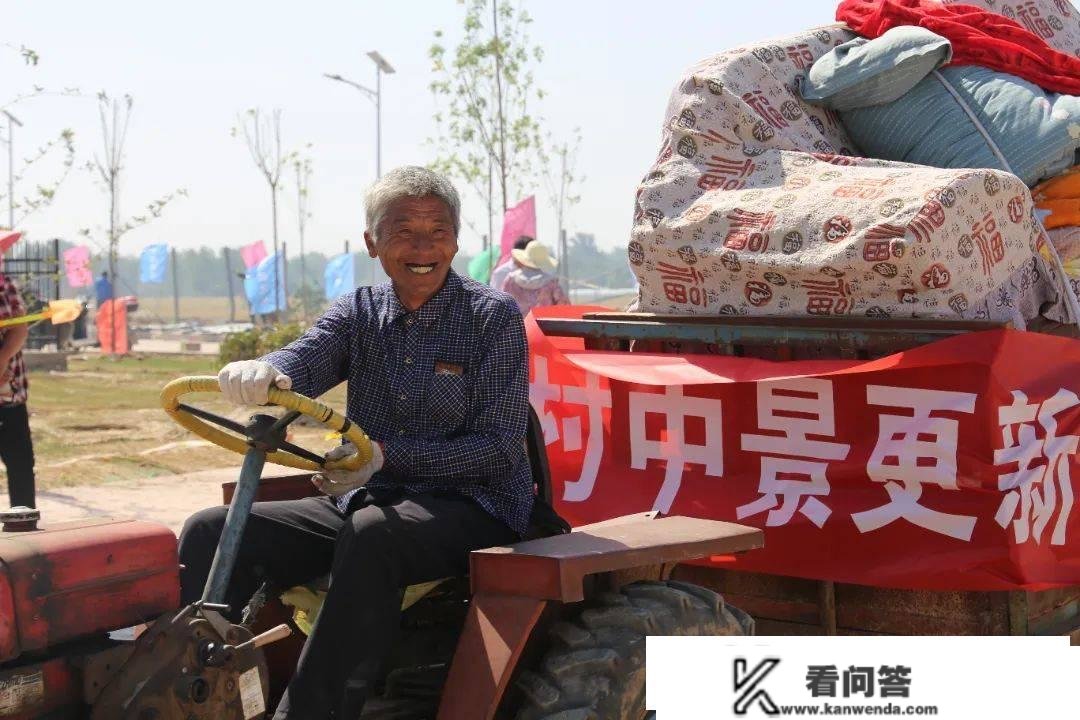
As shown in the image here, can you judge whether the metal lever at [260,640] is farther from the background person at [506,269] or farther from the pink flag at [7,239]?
the background person at [506,269]

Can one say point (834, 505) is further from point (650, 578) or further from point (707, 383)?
point (650, 578)

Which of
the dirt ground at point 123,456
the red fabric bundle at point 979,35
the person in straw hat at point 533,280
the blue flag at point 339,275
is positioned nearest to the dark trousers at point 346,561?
the red fabric bundle at point 979,35

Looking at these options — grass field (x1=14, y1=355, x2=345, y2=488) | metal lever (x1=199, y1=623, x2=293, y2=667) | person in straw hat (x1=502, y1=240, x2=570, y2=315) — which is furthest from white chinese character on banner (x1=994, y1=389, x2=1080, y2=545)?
person in straw hat (x1=502, y1=240, x2=570, y2=315)

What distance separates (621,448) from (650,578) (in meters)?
1.19

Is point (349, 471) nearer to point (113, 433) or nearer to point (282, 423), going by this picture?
point (282, 423)

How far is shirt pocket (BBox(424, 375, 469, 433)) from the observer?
341 cm

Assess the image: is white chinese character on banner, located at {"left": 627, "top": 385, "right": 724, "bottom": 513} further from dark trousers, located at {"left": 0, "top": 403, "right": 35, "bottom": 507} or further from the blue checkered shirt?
dark trousers, located at {"left": 0, "top": 403, "right": 35, "bottom": 507}

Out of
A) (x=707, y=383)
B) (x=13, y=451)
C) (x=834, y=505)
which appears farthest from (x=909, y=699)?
(x=13, y=451)

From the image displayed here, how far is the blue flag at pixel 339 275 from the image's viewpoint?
3262 cm

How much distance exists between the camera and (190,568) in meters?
3.30

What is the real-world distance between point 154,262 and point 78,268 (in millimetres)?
11387

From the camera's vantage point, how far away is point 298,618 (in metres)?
3.54

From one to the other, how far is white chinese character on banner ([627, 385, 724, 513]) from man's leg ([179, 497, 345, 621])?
1.43 m

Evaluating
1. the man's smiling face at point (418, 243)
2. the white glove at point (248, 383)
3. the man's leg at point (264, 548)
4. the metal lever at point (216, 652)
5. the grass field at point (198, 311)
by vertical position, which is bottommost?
the grass field at point (198, 311)
